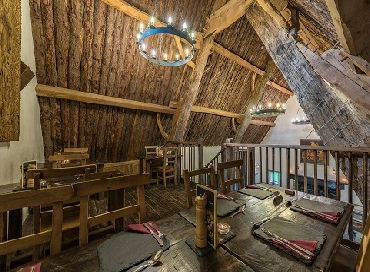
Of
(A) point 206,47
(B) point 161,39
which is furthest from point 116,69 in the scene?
(A) point 206,47

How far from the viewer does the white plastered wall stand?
2347 mm

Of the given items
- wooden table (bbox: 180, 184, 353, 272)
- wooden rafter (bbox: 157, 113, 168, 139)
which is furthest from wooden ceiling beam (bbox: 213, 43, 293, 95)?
wooden table (bbox: 180, 184, 353, 272)

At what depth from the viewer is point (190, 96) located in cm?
514

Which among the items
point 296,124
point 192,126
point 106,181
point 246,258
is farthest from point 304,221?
point 296,124

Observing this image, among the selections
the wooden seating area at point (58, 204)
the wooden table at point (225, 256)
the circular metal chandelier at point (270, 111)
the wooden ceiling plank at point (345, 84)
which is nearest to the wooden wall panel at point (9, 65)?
the wooden seating area at point (58, 204)

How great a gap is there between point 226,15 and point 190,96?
84.2 inches

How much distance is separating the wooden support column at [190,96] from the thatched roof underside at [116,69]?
28 centimetres

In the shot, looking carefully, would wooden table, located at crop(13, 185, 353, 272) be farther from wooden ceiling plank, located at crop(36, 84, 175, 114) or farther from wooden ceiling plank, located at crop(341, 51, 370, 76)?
wooden ceiling plank, located at crop(36, 84, 175, 114)

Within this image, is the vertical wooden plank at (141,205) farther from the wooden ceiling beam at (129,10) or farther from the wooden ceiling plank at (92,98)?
the wooden ceiling beam at (129,10)

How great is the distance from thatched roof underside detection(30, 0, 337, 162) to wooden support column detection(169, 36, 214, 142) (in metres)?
0.28

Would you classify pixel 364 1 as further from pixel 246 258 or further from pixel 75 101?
pixel 75 101

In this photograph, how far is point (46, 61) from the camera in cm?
333

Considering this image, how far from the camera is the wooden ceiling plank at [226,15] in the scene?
12.8ft

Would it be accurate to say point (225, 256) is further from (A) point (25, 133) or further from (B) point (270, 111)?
(B) point (270, 111)
